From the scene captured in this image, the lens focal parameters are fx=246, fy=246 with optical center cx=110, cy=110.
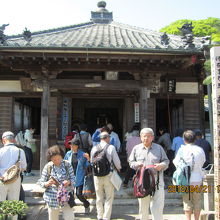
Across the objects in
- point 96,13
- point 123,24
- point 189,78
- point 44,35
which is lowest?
point 189,78

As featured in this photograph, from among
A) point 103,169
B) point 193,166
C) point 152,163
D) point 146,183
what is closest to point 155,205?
point 146,183

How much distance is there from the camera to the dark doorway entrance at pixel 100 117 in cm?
1368

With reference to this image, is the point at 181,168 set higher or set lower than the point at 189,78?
lower

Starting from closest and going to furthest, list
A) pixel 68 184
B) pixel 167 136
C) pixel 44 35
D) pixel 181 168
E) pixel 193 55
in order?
1. pixel 68 184
2. pixel 181 168
3. pixel 193 55
4. pixel 167 136
5. pixel 44 35

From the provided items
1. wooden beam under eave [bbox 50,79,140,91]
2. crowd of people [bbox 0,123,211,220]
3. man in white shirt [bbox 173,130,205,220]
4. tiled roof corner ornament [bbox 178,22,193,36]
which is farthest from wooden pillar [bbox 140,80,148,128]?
man in white shirt [bbox 173,130,205,220]

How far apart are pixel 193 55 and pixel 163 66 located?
41.9 inches

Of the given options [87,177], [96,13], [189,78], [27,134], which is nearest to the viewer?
[87,177]

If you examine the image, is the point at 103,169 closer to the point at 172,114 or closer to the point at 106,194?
the point at 106,194

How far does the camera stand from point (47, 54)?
7.09 meters

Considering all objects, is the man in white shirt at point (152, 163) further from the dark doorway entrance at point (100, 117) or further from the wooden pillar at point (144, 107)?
the dark doorway entrance at point (100, 117)

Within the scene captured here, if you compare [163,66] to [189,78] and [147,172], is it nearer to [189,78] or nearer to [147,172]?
[189,78]

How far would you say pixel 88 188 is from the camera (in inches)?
213

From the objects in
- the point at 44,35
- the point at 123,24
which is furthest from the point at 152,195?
the point at 123,24

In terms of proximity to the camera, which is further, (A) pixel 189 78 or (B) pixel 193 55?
(A) pixel 189 78
